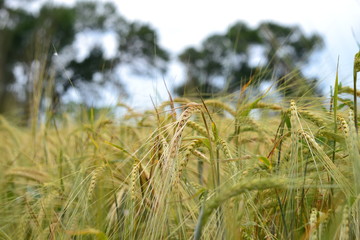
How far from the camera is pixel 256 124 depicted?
3.45 feet

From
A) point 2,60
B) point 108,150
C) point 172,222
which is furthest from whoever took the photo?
point 2,60

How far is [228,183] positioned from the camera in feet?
2.62

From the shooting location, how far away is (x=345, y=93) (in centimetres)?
99

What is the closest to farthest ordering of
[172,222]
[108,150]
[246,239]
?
[246,239], [172,222], [108,150]

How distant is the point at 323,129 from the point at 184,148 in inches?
11.0

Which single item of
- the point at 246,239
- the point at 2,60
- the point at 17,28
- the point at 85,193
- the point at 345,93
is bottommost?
the point at 246,239

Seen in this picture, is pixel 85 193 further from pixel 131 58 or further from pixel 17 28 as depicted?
pixel 17 28

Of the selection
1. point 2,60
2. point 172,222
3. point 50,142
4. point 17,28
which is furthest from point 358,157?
point 17,28

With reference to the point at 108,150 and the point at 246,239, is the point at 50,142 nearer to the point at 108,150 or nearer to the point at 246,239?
the point at 108,150

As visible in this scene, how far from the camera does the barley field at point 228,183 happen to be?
28.5 inches

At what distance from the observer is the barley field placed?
0.73 metres

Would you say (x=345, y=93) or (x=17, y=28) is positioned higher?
(x=17, y=28)

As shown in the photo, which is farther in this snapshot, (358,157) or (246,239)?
(246,239)

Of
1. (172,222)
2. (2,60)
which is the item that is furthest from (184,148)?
(2,60)
